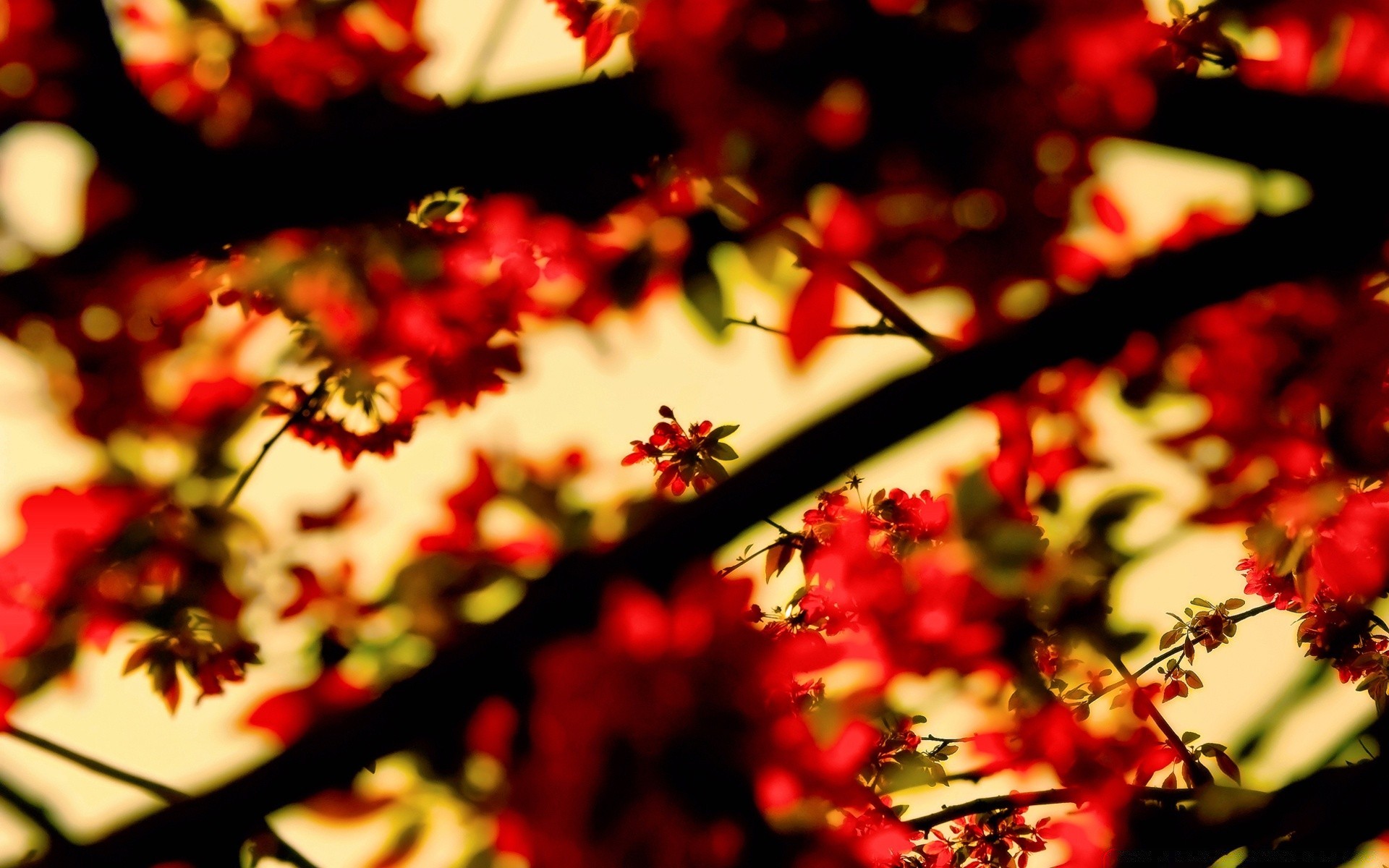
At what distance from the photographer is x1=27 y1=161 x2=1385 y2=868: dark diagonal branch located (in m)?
0.76

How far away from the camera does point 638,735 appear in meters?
1.34

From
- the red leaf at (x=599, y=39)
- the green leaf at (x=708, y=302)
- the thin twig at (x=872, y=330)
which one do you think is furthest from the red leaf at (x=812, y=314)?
the red leaf at (x=599, y=39)

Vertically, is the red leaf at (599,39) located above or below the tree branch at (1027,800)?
above

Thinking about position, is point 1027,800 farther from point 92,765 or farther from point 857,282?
point 92,765

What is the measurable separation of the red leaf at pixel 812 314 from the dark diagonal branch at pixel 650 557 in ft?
2.08

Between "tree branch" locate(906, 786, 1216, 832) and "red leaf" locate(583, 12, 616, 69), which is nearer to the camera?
"red leaf" locate(583, 12, 616, 69)

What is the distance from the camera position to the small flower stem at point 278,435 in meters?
1.54

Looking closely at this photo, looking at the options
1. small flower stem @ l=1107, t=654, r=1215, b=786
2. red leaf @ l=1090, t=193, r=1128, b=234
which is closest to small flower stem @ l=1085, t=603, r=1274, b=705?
small flower stem @ l=1107, t=654, r=1215, b=786

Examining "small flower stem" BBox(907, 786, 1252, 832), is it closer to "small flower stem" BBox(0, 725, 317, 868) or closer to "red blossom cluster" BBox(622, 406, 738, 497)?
"red blossom cluster" BBox(622, 406, 738, 497)

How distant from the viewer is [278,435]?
5.38 ft

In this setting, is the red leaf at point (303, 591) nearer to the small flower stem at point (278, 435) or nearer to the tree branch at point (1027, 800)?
the small flower stem at point (278, 435)

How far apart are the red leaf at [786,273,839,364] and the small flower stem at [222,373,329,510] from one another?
1.00 m

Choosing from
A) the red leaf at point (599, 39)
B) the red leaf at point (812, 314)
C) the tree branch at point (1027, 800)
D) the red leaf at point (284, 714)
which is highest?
the red leaf at point (599, 39)

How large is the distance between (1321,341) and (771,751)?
133 centimetres
